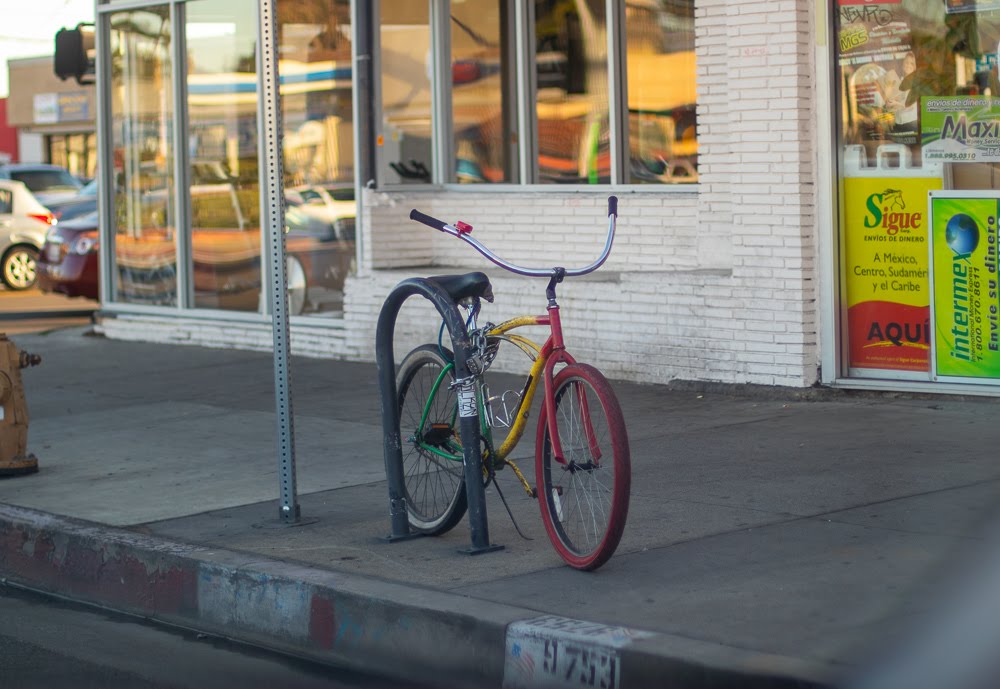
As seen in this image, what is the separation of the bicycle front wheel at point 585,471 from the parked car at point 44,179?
72.5 feet

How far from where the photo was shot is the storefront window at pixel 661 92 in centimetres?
1146

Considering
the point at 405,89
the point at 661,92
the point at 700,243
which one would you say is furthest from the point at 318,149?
the point at 700,243

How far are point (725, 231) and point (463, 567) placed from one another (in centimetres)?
509

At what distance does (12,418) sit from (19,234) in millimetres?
14995

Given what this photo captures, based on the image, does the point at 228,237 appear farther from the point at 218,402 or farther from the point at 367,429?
the point at 367,429

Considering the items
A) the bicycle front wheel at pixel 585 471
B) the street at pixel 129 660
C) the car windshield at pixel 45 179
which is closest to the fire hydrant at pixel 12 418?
the street at pixel 129 660

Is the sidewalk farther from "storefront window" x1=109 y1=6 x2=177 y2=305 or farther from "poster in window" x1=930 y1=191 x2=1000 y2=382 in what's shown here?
"storefront window" x1=109 y1=6 x2=177 y2=305

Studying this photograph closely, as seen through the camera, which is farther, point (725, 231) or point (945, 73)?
point (725, 231)

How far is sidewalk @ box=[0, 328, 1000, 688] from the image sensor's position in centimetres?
Result: 515

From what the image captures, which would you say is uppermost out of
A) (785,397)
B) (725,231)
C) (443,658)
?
(725,231)

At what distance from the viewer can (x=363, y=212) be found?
41.7 feet

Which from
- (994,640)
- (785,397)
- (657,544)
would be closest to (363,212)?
(785,397)

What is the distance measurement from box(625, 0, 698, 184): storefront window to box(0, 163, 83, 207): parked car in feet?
55.9

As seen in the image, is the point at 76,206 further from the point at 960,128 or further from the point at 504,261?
the point at 504,261
